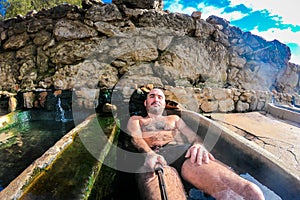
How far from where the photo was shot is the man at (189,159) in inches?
45.7

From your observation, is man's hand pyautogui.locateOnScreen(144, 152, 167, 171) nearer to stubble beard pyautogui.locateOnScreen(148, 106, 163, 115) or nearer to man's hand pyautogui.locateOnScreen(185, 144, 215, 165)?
man's hand pyautogui.locateOnScreen(185, 144, 215, 165)

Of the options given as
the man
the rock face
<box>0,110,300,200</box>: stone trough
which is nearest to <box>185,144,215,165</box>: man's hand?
the man

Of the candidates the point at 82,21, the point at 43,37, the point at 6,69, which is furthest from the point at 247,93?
the point at 6,69

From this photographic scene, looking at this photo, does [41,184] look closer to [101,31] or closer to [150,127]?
[150,127]

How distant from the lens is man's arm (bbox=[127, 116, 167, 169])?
1415 mm

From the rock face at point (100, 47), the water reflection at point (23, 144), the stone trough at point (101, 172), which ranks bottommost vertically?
the water reflection at point (23, 144)

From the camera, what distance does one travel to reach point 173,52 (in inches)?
252

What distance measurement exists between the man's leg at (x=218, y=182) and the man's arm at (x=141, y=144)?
25 cm

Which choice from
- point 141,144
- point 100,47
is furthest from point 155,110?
point 100,47

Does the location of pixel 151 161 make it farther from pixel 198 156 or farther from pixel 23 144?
pixel 23 144

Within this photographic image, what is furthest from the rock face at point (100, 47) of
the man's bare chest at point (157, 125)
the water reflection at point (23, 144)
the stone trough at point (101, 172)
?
the stone trough at point (101, 172)

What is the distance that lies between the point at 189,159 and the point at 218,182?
317 millimetres

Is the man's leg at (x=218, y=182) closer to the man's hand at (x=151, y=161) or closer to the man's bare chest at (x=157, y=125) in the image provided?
the man's hand at (x=151, y=161)

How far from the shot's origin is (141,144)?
1.84 m
